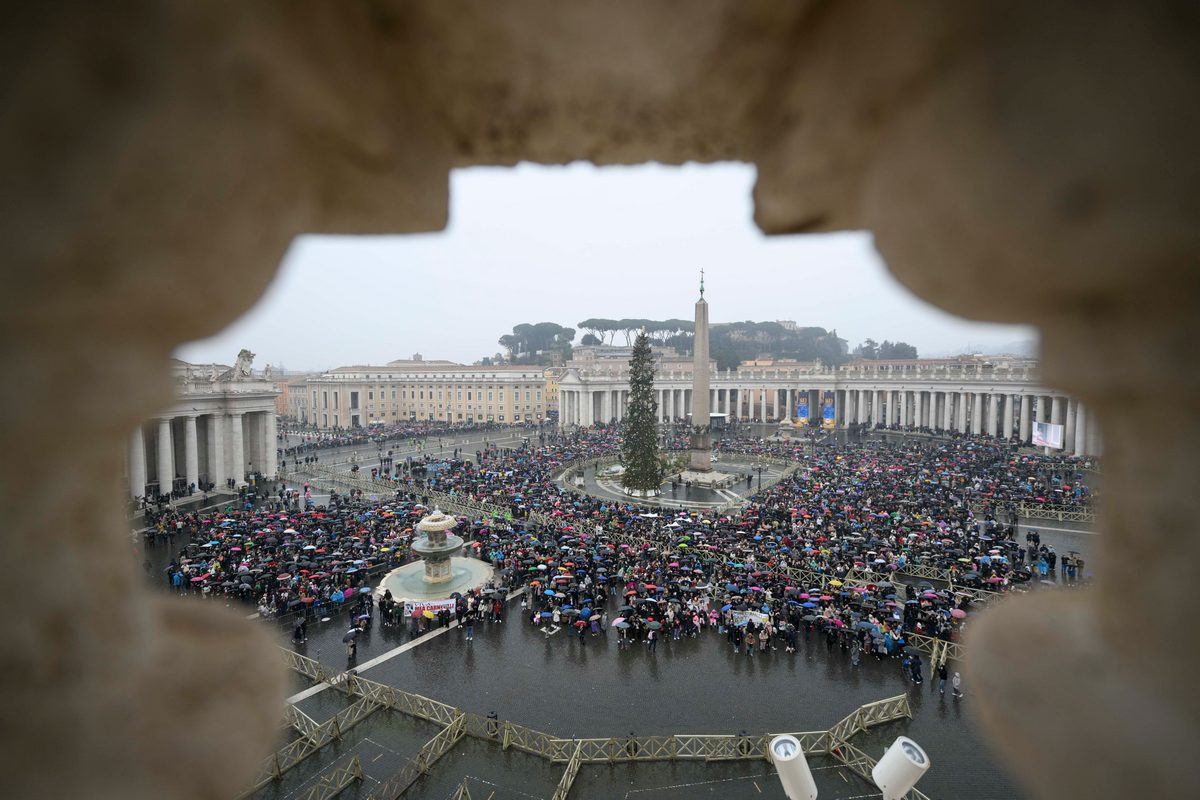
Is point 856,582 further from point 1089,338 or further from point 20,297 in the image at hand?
point 20,297

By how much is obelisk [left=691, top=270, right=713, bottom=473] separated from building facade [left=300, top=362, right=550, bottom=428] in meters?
42.5

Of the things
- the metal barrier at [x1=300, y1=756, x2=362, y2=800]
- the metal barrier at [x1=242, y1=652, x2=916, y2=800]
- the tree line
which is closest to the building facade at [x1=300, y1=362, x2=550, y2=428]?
the tree line

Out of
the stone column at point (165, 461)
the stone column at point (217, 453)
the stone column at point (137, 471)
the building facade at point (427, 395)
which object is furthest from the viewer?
the building facade at point (427, 395)

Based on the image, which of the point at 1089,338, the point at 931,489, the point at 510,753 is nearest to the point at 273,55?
the point at 1089,338

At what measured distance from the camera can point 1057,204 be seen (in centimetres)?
121

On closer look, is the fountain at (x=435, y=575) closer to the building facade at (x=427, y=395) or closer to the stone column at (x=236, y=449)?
the stone column at (x=236, y=449)

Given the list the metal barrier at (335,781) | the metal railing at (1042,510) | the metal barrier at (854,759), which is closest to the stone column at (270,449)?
the metal barrier at (335,781)

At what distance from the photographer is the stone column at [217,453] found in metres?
36.7

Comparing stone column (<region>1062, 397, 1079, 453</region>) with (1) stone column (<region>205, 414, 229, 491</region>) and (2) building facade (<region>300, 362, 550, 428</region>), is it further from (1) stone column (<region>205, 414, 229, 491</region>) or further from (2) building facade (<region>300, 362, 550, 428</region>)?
(1) stone column (<region>205, 414, 229, 491</region>)

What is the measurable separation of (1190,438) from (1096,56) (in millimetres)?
815

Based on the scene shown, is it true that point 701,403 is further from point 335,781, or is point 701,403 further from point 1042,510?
point 335,781

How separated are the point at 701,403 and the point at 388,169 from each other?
131ft

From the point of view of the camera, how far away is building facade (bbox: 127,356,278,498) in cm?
3406

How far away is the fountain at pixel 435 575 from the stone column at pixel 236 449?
22.3m
